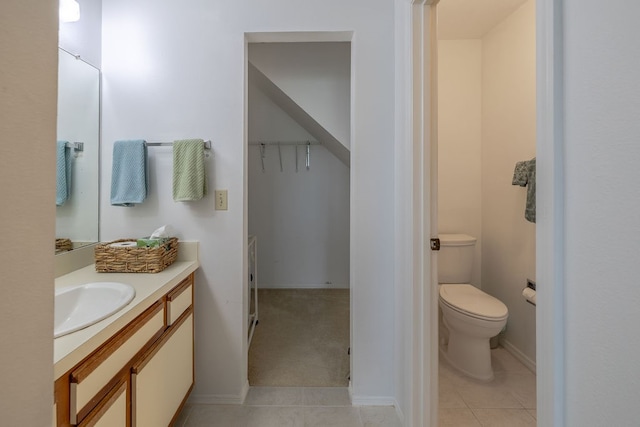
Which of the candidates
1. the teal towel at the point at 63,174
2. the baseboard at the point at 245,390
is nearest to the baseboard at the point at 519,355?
the baseboard at the point at 245,390

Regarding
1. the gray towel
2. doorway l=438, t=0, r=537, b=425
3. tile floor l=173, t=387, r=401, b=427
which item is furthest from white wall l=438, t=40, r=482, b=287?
tile floor l=173, t=387, r=401, b=427

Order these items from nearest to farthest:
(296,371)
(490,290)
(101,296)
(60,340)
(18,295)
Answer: (18,295) < (60,340) < (101,296) < (296,371) < (490,290)

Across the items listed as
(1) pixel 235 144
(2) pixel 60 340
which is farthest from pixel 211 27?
(2) pixel 60 340

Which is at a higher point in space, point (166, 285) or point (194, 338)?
point (166, 285)

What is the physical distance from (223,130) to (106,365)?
1.19 metres

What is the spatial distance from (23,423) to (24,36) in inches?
21.8

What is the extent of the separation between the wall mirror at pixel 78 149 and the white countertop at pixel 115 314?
201 millimetres

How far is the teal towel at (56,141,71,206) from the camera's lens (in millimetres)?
1325

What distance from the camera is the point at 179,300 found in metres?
1.35

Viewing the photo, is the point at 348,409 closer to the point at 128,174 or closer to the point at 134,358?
the point at 134,358

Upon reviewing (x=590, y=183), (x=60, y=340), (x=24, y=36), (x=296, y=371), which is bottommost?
(x=296, y=371)

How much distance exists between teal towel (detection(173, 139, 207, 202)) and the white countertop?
1.26ft

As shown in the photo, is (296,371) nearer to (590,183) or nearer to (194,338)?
(194,338)

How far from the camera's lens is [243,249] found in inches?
63.0
